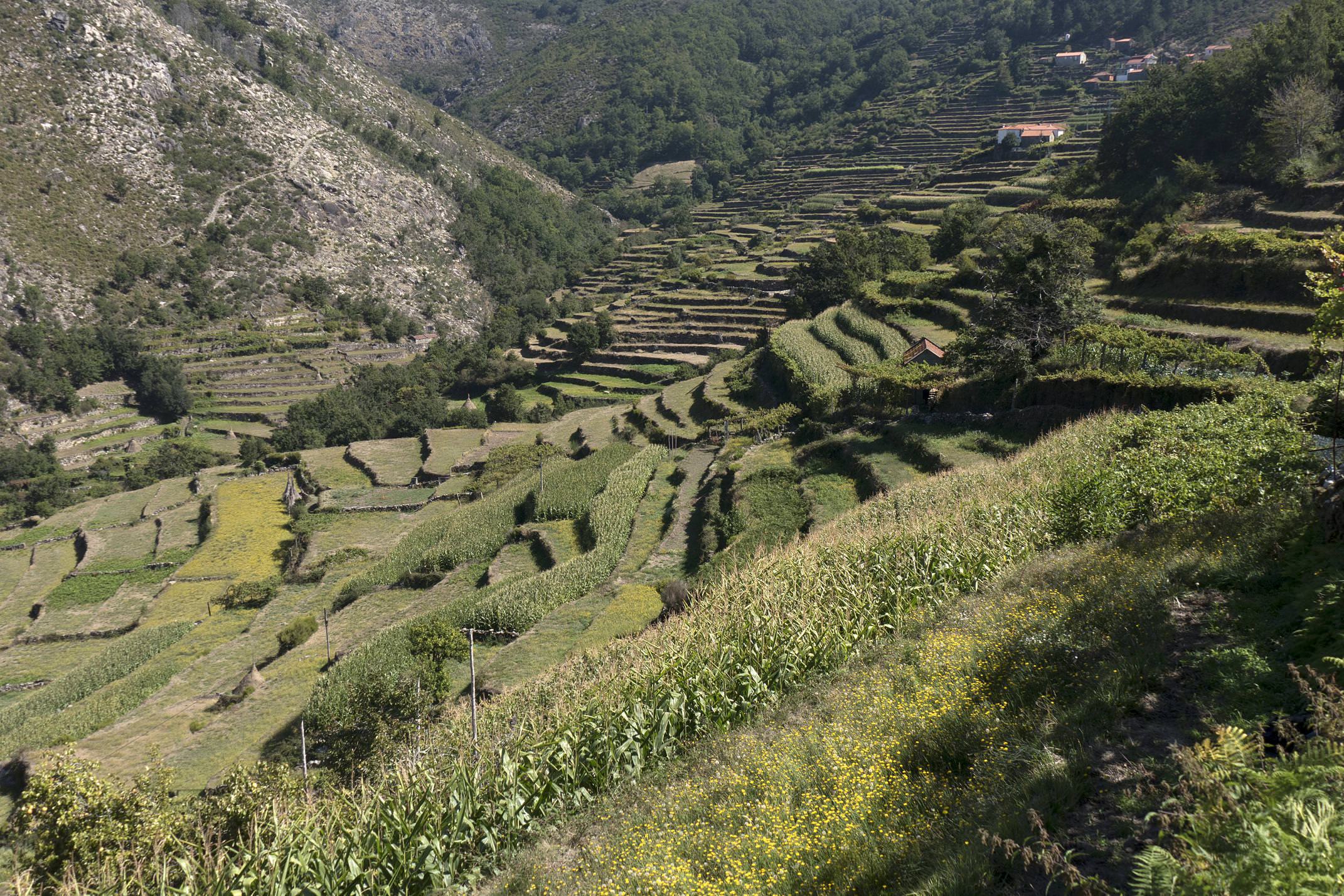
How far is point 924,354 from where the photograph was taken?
27.5 metres

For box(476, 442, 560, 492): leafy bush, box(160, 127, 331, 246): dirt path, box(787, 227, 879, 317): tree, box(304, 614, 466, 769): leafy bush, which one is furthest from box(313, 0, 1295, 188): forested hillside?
box(304, 614, 466, 769): leafy bush

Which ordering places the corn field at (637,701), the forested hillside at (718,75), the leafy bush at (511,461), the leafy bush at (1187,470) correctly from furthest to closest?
1. the forested hillside at (718,75)
2. the leafy bush at (511,461)
3. the leafy bush at (1187,470)
4. the corn field at (637,701)

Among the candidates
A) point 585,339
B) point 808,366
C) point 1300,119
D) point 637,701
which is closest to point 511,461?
point 808,366

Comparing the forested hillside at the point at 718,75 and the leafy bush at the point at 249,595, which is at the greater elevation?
the forested hillside at the point at 718,75

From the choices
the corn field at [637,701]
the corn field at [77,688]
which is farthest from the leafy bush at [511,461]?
the corn field at [637,701]

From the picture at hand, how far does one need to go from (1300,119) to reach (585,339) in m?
45.2

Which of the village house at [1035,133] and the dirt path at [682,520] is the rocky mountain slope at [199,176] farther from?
the dirt path at [682,520]

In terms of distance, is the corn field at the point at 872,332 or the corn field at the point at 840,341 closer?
the corn field at the point at 872,332

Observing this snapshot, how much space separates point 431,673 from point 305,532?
2680 centimetres

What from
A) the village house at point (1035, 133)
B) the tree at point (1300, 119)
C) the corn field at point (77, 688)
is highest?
the village house at point (1035, 133)

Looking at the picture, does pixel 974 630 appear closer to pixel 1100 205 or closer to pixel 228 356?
pixel 1100 205

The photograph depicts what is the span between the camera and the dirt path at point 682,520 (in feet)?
74.5

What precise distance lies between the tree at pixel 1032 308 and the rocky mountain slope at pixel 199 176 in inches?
2957

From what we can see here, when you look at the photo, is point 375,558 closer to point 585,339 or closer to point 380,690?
point 380,690
